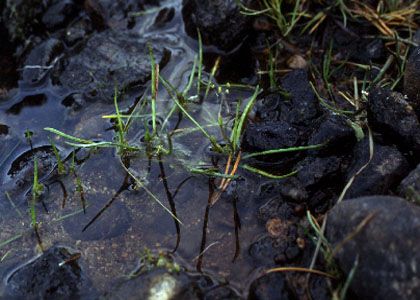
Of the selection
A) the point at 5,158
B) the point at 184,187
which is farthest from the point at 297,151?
the point at 5,158

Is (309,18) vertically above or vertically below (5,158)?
above

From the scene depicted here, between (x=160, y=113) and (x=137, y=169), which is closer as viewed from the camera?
(x=137, y=169)

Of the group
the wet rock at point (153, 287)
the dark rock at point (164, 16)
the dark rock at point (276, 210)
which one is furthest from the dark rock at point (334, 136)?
the dark rock at point (164, 16)

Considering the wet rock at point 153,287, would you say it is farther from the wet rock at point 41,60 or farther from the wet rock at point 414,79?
the wet rock at point 41,60

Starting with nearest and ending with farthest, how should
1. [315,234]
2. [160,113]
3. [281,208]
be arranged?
1. [315,234]
2. [281,208]
3. [160,113]

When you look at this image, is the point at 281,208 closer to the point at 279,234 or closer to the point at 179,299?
the point at 279,234

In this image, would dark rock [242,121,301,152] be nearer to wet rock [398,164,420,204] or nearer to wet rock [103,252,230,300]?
wet rock [398,164,420,204]

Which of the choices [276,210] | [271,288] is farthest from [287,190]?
[271,288]

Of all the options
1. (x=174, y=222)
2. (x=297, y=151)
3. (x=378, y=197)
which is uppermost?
(x=378, y=197)

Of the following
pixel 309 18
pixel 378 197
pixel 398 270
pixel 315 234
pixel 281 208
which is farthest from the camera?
pixel 309 18
